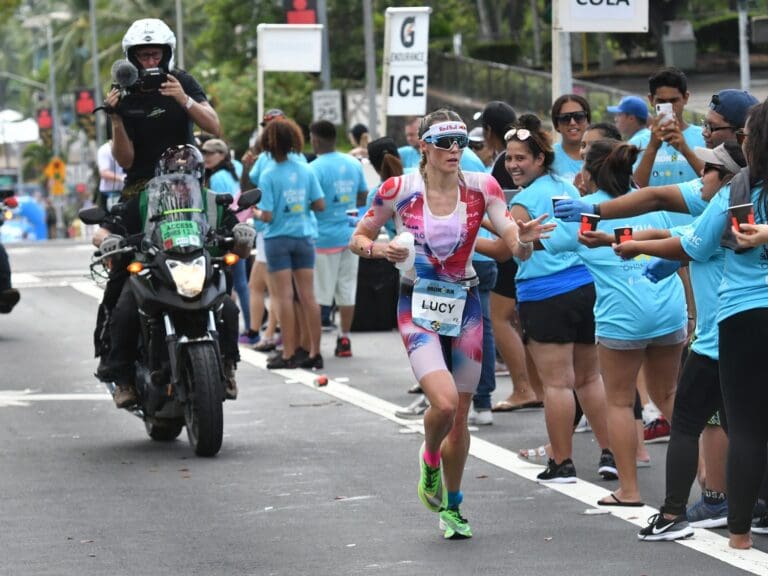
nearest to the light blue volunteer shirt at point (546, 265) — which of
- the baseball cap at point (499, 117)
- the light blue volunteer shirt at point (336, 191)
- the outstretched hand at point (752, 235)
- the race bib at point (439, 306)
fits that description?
the race bib at point (439, 306)

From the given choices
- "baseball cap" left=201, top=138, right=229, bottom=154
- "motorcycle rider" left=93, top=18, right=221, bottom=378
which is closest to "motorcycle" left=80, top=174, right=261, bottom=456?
"motorcycle rider" left=93, top=18, right=221, bottom=378

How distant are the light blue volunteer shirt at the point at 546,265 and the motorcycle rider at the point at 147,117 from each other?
238cm

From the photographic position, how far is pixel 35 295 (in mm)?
25234

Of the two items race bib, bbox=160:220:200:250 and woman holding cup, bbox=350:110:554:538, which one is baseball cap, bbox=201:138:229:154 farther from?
woman holding cup, bbox=350:110:554:538

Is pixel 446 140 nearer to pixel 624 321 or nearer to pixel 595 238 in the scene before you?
pixel 595 238

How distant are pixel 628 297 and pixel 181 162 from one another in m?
3.17

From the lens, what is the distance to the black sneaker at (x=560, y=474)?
987 cm

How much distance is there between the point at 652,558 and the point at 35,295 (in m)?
18.4

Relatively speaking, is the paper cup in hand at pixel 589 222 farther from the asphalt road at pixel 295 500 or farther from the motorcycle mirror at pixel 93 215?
the motorcycle mirror at pixel 93 215

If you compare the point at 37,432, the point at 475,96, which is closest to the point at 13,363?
the point at 37,432

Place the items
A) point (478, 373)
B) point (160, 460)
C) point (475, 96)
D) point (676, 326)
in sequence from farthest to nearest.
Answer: point (475, 96) < point (160, 460) < point (676, 326) < point (478, 373)

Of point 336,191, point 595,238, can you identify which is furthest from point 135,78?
point 336,191

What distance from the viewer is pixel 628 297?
9.37 meters

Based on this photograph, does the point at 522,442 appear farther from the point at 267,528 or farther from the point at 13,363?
the point at 13,363
